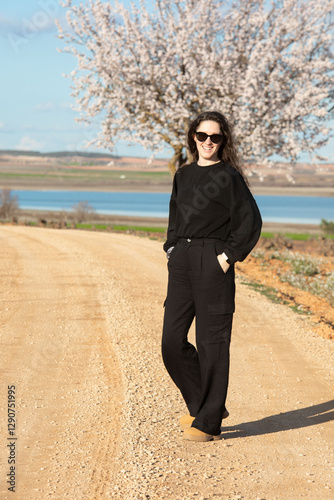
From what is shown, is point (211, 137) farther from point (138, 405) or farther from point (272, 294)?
point (272, 294)

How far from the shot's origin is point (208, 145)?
199 inches

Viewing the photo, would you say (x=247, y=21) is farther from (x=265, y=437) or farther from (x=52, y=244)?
(x=265, y=437)

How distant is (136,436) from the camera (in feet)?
17.4

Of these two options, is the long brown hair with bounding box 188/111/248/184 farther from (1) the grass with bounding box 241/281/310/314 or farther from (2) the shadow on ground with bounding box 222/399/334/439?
(1) the grass with bounding box 241/281/310/314

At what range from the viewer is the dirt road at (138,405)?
4434 millimetres

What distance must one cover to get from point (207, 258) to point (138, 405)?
1.98 metres

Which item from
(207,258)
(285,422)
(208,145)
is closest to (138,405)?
(285,422)

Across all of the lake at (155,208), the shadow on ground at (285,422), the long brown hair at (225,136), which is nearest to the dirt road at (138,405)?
the shadow on ground at (285,422)

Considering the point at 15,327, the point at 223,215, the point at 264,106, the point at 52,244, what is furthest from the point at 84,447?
the point at 264,106

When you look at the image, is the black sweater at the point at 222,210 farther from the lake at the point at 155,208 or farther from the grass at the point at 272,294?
the lake at the point at 155,208

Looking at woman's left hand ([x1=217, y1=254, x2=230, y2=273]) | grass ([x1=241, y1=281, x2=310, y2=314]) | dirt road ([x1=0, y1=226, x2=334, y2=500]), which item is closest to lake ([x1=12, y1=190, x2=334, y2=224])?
grass ([x1=241, y1=281, x2=310, y2=314])

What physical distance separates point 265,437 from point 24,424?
207 centimetres

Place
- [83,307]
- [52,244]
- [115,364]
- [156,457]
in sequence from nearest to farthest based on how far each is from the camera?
[156,457] < [115,364] < [83,307] < [52,244]

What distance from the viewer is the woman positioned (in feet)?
16.3
